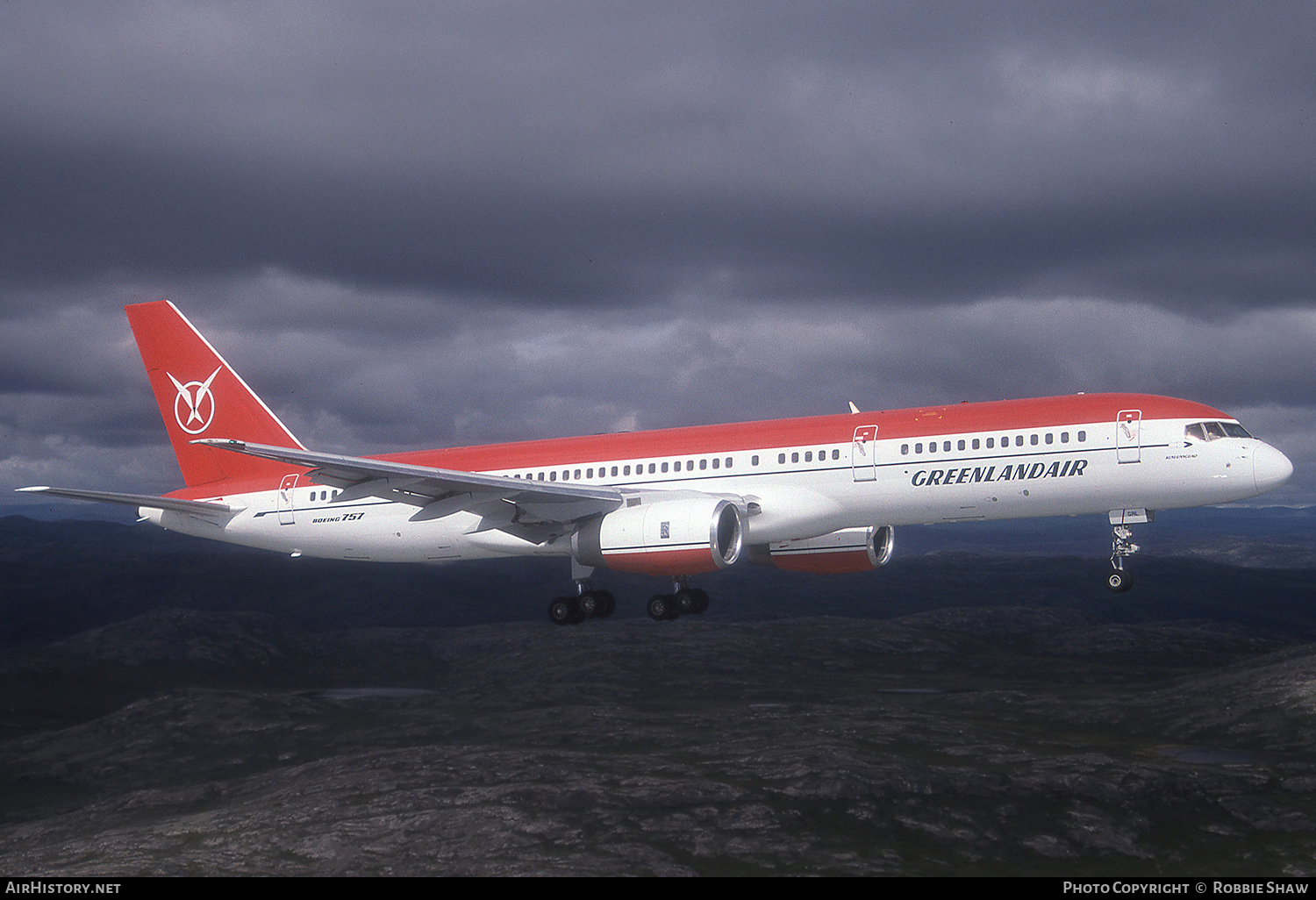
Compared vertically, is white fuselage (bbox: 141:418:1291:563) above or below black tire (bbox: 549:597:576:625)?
above

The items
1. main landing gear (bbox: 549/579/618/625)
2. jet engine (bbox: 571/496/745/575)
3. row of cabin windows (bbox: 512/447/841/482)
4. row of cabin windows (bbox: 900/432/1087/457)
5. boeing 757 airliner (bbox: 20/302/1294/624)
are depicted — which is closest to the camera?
boeing 757 airliner (bbox: 20/302/1294/624)

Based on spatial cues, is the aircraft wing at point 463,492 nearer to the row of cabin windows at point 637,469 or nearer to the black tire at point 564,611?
the row of cabin windows at point 637,469

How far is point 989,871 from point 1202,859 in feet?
146

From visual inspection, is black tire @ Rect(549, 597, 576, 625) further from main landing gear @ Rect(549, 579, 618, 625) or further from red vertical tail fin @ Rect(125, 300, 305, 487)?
red vertical tail fin @ Rect(125, 300, 305, 487)

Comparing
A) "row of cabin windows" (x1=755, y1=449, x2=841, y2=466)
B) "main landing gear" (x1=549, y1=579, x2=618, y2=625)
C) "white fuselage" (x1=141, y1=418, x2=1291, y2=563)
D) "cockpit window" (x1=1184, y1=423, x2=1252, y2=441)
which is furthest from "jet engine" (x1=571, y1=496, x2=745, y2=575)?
"cockpit window" (x1=1184, y1=423, x2=1252, y2=441)

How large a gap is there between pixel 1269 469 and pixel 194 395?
4646cm

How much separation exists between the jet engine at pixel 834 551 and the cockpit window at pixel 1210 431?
40.4 feet

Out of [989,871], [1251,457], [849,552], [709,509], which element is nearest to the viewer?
[1251,457]

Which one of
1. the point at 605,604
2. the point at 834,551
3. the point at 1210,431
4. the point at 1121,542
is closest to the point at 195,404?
the point at 605,604

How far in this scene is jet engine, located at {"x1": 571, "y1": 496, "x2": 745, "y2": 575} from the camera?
36.1 meters

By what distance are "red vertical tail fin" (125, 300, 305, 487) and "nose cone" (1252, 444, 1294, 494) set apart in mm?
41039
